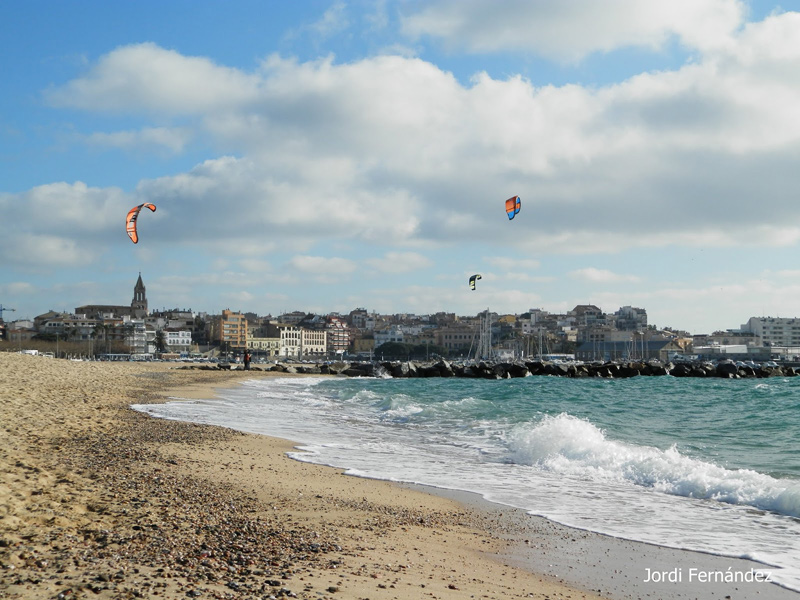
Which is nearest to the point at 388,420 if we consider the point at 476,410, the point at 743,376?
the point at 476,410

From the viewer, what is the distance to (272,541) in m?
5.04

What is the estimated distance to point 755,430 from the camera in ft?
52.2

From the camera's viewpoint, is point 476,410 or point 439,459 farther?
point 476,410

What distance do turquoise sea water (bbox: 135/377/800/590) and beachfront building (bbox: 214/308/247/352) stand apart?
362ft

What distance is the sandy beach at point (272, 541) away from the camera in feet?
13.1

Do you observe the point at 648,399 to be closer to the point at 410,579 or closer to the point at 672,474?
the point at 672,474

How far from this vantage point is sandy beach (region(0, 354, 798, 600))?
13.1 feet

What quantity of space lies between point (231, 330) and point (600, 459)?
4922 inches

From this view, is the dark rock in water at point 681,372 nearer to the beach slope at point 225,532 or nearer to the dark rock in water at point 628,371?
the dark rock in water at point 628,371

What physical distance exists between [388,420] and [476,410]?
332 cm

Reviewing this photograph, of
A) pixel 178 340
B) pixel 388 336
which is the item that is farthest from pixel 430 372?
pixel 388 336

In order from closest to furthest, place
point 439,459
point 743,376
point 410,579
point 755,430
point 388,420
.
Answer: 1. point 410,579
2. point 439,459
3. point 755,430
4. point 388,420
5. point 743,376

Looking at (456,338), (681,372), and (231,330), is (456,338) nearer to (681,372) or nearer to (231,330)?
(231,330)

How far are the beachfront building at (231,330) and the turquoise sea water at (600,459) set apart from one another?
110209 millimetres
